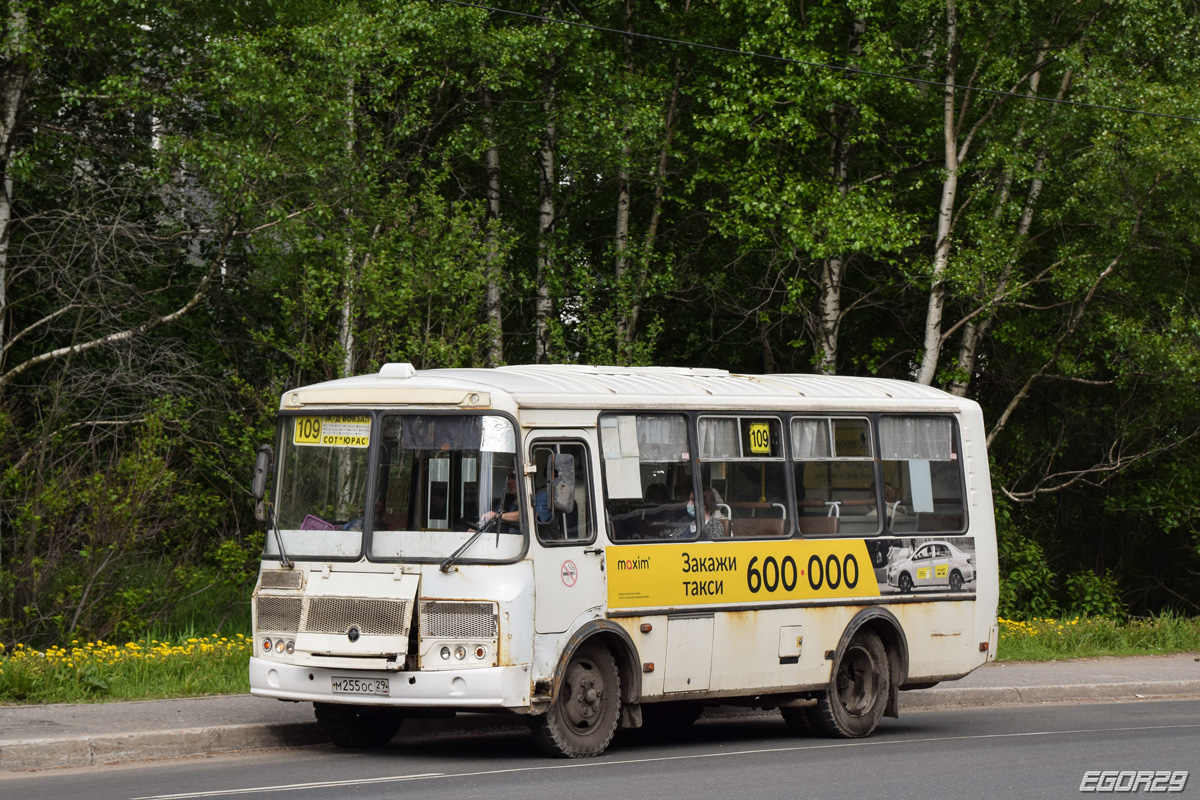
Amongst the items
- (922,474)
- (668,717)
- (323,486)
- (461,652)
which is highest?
(922,474)

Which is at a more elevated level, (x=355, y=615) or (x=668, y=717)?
(x=355, y=615)

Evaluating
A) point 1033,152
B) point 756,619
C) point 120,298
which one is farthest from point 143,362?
point 1033,152

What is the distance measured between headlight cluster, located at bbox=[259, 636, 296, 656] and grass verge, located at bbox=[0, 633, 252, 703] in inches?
90.2

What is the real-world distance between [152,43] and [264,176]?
4.10 meters

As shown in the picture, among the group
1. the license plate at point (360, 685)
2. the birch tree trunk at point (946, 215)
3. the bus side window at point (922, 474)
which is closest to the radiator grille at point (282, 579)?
the license plate at point (360, 685)

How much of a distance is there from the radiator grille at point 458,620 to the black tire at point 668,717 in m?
3.63

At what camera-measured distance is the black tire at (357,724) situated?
11.9 meters

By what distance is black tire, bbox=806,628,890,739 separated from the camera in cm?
1359

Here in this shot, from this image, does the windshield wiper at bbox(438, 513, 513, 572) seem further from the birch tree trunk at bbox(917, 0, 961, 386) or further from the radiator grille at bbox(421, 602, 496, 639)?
the birch tree trunk at bbox(917, 0, 961, 386)

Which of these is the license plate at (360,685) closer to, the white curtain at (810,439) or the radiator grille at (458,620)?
the radiator grille at (458,620)

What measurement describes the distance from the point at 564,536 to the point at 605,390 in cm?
132

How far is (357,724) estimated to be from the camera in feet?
39.6

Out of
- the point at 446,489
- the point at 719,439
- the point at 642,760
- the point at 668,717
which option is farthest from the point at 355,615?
the point at 668,717

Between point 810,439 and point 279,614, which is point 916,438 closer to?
point 810,439
